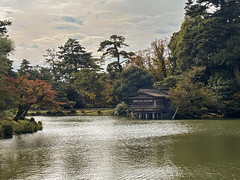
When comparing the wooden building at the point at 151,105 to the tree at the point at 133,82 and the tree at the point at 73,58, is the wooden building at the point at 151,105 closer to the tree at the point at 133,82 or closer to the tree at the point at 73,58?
the tree at the point at 133,82

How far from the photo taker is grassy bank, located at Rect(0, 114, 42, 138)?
2930 cm

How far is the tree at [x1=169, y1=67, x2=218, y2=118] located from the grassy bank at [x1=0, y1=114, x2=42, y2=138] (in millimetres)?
Answer: 22252

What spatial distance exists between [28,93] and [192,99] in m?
24.7

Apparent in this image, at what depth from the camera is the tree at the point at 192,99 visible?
48281mm

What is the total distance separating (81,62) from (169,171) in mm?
76134

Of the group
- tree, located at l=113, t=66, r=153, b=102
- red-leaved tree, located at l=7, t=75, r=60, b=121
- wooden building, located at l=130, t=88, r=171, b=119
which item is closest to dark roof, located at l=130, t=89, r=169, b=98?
wooden building, located at l=130, t=88, r=171, b=119

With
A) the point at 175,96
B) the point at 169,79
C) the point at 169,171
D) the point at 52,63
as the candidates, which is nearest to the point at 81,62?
the point at 52,63

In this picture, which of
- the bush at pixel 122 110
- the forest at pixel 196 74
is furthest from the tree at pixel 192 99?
the bush at pixel 122 110

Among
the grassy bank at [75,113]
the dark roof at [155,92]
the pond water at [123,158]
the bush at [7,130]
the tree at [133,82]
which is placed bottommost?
the pond water at [123,158]

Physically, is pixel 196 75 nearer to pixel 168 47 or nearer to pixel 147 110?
pixel 147 110

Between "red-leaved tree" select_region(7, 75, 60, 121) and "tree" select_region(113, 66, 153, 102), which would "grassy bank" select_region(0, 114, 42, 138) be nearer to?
"red-leaved tree" select_region(7, 75, 60, 121)

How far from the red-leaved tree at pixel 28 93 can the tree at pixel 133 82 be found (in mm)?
23035

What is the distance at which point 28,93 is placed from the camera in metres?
35.4

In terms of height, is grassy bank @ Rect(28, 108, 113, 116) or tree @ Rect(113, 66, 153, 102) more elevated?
tree @ Rect(113, 66, 153, 102)
